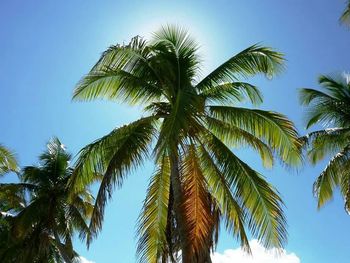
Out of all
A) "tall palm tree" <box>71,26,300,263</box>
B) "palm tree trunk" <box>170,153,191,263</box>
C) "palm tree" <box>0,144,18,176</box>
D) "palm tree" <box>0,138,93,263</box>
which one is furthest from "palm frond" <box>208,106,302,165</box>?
"palm tree" <box>0,138,93,263</box>

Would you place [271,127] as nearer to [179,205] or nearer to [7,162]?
[179,205]

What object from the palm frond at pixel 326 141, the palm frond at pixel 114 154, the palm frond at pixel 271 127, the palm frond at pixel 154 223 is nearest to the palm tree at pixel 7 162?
the palm frond at pixel 114 154

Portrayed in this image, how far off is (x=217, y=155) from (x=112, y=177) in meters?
2.72

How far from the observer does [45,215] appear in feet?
71.1

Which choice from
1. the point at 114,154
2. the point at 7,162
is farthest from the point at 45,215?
the point at 114,154

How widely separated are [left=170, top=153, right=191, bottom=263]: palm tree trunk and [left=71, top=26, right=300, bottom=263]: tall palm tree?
0.9 inches

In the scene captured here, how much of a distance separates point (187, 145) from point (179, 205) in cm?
169

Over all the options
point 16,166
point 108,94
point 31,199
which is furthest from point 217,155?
point 31,199

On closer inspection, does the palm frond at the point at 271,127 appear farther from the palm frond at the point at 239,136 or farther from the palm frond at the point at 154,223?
the palm frond at the point at 154,223

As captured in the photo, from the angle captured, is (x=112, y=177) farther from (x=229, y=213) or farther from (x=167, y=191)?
(x=229, y=213)

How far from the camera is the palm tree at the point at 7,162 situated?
14509mm

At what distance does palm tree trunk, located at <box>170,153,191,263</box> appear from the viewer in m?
11.4

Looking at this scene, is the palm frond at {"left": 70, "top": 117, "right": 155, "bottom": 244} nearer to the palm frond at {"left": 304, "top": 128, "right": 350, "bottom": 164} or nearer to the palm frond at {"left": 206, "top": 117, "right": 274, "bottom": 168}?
the palm frond at {"left": 206, "top": 117, "right": 274, "bottom": 168}

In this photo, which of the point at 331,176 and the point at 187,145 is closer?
the point at 187,145
